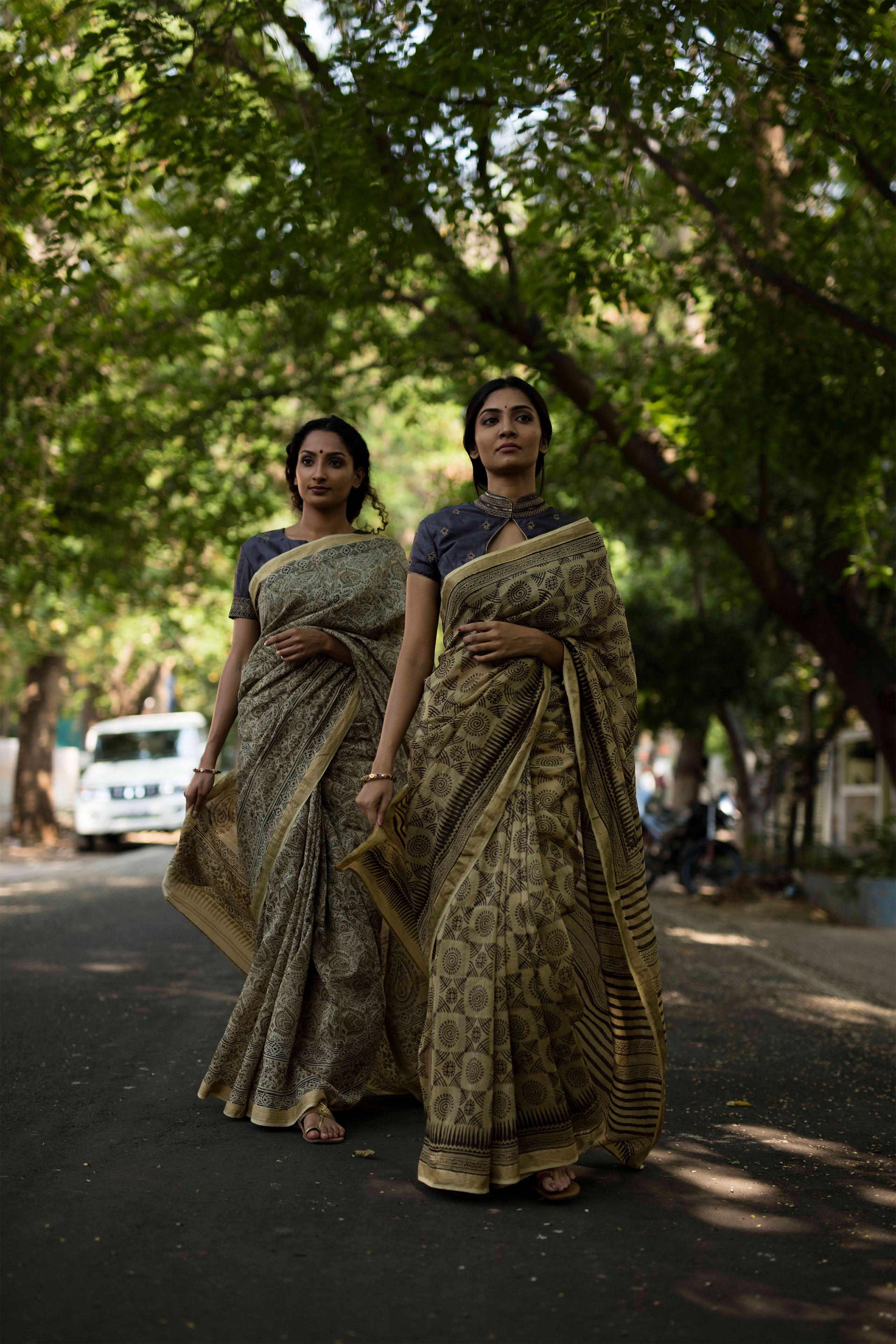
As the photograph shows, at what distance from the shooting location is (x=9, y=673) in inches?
1750

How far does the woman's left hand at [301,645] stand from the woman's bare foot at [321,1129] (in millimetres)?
1494

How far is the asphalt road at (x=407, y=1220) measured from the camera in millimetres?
2637

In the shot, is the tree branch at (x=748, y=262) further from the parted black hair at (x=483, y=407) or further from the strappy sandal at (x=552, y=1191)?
the strappy sandal at (x=552, y=1191)

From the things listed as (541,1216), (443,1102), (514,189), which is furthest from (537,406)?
(514,189)

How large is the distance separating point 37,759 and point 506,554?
20.9 meters

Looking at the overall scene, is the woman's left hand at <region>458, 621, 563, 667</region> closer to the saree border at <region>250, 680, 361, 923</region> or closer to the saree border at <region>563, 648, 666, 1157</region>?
the saree border at <region>563, 648, 666, 1157</region>

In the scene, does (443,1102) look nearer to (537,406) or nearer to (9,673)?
(537,406)

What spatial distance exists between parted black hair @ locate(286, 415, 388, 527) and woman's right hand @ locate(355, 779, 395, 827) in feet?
4.21

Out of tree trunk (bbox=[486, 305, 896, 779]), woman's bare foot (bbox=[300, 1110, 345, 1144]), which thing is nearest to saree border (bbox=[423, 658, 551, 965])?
woman's bare foot (bbox=[300, 1110, 345, 1144])

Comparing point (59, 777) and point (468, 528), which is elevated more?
point (468, 528)

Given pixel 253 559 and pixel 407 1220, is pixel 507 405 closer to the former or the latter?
pixel 253 559

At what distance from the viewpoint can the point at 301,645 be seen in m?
4.57

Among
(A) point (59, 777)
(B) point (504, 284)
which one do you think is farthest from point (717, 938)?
(A) point (59, 777)

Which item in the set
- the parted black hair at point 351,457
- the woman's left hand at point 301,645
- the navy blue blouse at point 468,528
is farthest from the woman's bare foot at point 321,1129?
the parted black hair at point 351,457
